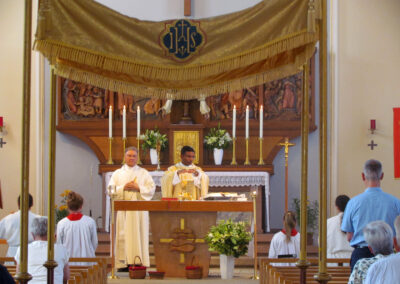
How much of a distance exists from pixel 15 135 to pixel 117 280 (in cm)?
555

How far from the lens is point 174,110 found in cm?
1446

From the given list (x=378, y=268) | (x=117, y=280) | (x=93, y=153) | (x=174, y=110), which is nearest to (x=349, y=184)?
(x=174, y=110)

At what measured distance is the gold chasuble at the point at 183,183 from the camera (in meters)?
10.9

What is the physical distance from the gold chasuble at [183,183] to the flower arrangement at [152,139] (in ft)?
8.84

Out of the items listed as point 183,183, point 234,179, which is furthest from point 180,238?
point 234,179

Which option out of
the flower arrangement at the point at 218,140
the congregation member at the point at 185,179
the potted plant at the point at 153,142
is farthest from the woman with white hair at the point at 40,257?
the flower arrangement at the point at 218,140

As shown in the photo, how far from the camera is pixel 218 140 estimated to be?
541 inches

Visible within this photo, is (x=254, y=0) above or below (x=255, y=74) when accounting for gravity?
above

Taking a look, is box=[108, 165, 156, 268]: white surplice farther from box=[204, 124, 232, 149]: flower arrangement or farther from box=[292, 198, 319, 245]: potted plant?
box=[292, 198, 319, 245]: potted plant

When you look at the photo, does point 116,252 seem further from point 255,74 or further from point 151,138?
point 255,74

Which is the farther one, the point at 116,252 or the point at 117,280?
the point at 116,252

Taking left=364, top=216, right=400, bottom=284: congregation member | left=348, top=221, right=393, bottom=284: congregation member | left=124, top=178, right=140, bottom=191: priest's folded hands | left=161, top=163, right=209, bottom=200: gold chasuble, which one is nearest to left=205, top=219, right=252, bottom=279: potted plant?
left=161, top=163, right=209, bottom=200: gold chasuble

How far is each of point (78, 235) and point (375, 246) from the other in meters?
4.50

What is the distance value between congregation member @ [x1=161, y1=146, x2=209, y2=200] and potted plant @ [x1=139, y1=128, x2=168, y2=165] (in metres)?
2.65
